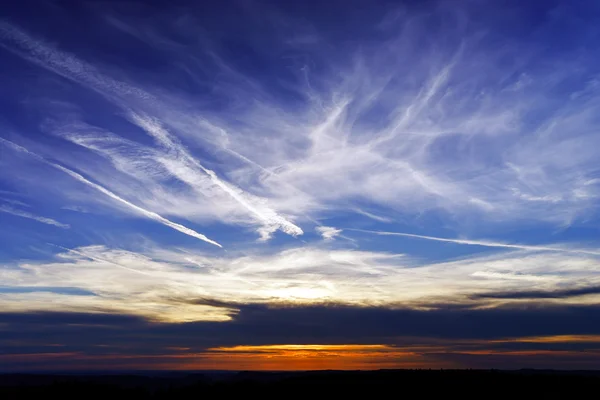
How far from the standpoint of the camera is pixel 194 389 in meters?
66.8

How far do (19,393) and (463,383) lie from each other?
56.8 m

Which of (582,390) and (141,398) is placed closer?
(582,390)

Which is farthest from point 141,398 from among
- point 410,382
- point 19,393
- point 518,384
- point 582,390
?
point 582,390

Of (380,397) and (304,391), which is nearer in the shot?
(380,397)

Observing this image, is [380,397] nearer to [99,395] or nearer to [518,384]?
[518,384]

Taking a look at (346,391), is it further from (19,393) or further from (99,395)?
(19,393)

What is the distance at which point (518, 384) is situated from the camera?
201 ft

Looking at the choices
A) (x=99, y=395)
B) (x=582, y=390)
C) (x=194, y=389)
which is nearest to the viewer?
(x=582, y=390)

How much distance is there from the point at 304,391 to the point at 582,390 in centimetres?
3266

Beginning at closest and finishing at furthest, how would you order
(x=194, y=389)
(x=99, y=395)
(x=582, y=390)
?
1. (x=582, y=390)
2. (x=99, y=395)
3. (x=194, y=389)

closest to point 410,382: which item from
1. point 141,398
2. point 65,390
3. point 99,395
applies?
point 141,398

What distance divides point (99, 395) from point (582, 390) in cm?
5787

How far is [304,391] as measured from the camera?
209ft

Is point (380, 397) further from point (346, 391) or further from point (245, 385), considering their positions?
point (245, 385)
